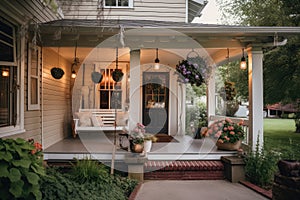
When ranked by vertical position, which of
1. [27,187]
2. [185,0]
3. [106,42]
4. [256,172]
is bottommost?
[256,172]

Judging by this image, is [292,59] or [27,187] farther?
[292,59]

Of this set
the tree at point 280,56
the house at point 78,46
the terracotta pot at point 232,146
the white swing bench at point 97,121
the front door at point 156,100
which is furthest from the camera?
the tree at point 280,56

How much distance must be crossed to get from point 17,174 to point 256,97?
4.22 m

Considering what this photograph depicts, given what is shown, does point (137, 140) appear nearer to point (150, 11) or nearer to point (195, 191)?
point (195, 191)

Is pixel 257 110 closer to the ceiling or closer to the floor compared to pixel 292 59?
closer to the floor

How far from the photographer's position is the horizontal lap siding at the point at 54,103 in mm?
6148

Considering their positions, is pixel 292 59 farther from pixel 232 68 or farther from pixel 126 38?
pixel 126 38

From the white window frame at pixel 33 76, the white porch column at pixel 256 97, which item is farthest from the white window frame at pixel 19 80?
the white porch column at pixel 256 97

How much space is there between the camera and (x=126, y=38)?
209 inches

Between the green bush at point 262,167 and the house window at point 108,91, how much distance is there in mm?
4719

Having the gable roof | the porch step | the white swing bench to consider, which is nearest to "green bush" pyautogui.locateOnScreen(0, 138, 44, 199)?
the porch step

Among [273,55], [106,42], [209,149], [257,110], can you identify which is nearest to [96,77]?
[106,42]

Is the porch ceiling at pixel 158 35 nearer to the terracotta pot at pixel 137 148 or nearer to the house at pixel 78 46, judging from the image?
the house at pixel 78 46

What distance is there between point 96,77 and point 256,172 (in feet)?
11.9
